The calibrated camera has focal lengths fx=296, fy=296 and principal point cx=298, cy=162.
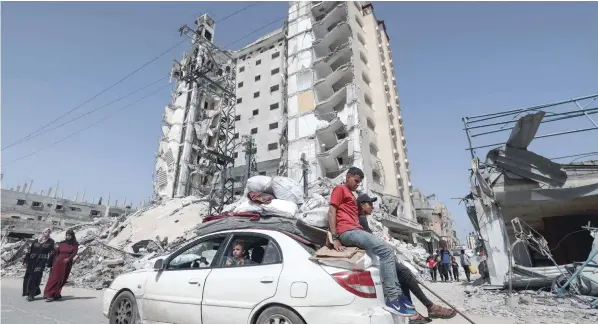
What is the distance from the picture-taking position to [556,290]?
24.5 feet

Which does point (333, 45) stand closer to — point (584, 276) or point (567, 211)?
point (567, 211)

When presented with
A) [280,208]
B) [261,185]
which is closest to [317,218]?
[280,208]

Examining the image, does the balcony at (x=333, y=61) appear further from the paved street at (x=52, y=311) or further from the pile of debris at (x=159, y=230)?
the paved street at (x=52, y=311)

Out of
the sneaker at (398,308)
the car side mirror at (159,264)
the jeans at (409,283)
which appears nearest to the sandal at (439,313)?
the jeans at (409,283)

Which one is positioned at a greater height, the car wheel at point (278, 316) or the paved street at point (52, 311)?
the car wheel at point (278, 316)

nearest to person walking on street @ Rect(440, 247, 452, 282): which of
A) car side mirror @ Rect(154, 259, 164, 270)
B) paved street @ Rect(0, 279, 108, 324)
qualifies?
paved street @ Rect(0, 279, 108, 324)

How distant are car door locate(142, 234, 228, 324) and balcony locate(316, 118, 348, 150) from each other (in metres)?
27.4

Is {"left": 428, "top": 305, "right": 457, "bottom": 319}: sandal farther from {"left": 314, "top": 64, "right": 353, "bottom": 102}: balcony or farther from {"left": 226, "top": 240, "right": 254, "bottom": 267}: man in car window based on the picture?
{"left": 314, "top": 64, "right": 353, "bottom": 102}: balcony

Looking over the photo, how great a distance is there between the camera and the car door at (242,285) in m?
3.04

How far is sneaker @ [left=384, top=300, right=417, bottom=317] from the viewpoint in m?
2.79

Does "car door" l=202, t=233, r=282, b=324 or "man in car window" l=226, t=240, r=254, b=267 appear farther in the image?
"man in car window" l=226, t=240, r=254, b=267

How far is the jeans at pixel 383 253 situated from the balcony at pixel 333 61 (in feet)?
108

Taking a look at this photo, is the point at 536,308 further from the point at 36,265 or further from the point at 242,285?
the point at 36,265

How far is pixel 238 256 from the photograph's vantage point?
141 inches
